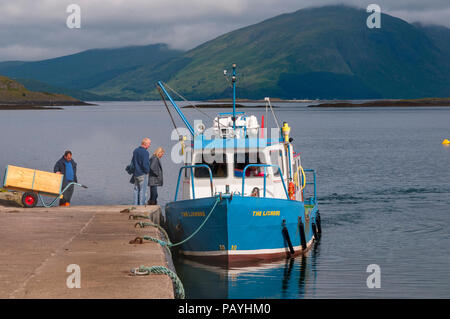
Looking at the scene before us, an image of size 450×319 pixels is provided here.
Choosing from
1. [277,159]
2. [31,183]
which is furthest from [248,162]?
[31,183]

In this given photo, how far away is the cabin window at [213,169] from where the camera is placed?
2069 cm

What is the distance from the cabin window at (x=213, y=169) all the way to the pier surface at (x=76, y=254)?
7.40 feet

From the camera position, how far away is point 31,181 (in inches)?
931

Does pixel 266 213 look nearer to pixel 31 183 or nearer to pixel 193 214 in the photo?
pixel 193 214

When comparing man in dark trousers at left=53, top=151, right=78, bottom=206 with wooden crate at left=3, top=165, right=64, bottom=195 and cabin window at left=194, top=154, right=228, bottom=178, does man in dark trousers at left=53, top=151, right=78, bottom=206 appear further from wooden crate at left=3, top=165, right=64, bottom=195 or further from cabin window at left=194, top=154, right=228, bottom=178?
cabin window at left=194, top=154, right=228, bottom=178

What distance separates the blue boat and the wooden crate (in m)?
5.06

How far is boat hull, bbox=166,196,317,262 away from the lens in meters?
18.5

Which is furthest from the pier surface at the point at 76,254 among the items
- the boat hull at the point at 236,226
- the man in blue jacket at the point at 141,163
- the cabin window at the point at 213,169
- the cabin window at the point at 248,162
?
the cabin window at the point at 248,162
